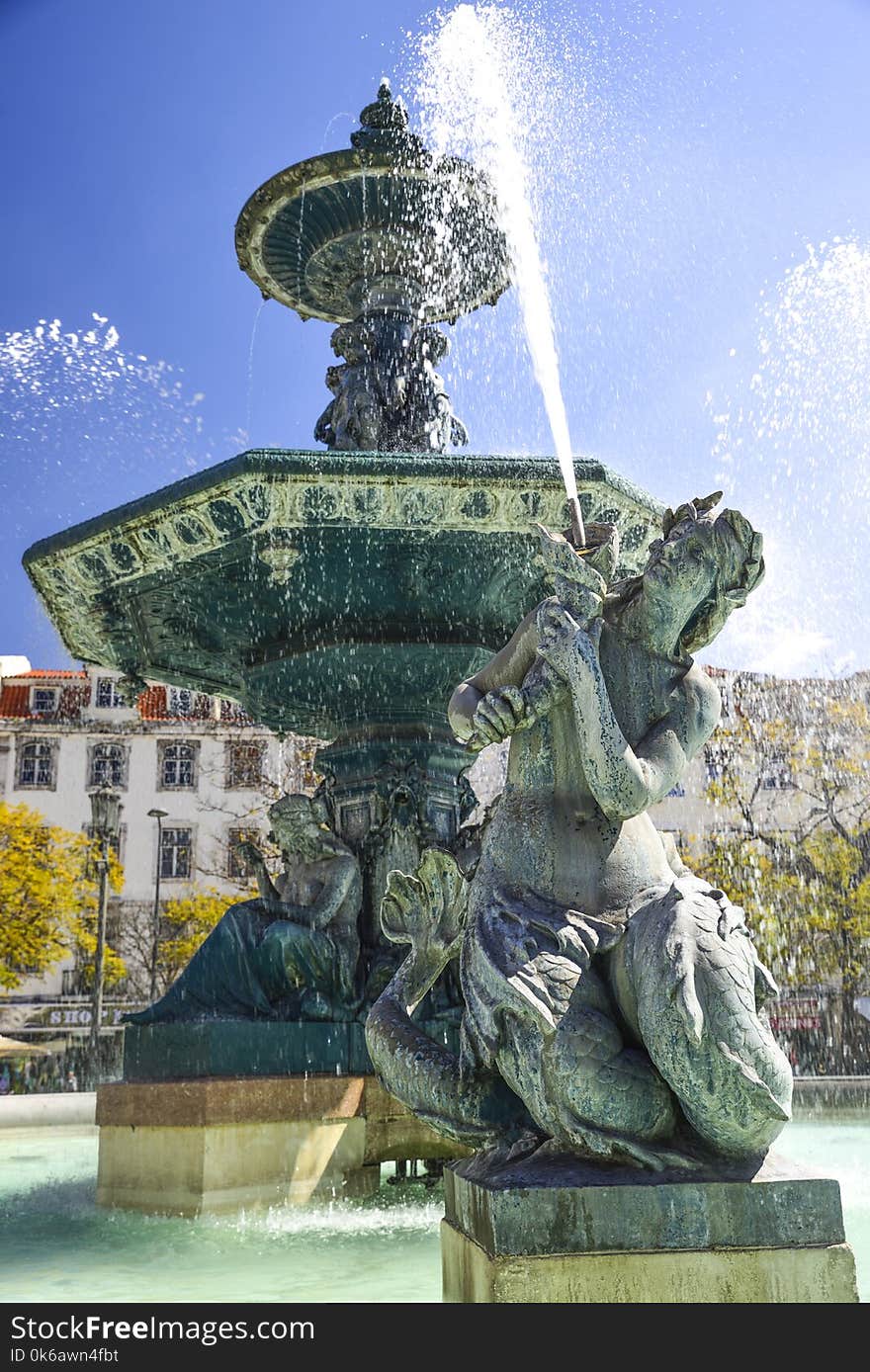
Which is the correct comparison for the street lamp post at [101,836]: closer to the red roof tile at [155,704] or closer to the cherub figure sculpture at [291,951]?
the cherub figure sculpture at [291,951]

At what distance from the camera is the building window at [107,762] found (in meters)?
43.4

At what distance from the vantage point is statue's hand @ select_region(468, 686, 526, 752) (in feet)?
10.1

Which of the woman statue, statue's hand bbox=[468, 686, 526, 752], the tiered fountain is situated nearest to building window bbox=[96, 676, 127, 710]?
the tiered fountain

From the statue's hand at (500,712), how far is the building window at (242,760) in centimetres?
3919

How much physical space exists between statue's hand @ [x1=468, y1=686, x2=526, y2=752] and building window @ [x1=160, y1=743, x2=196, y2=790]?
4104cm

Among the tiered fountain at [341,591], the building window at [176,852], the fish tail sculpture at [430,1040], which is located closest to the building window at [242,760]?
the building window at [176,852]

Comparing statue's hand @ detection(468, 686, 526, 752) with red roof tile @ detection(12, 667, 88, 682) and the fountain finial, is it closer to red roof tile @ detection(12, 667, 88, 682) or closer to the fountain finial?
the fountain finial

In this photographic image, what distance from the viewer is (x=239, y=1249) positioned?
4734 mm

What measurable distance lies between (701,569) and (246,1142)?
3975 millimetres

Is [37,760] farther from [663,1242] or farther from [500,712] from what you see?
[663,1242]

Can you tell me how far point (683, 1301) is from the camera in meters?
2.52

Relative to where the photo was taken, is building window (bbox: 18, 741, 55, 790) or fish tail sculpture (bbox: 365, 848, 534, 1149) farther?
building window (bbox: 18, 741, 55, 790)

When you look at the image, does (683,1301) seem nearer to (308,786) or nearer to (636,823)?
(636,823)

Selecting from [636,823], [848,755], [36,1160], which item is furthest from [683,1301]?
[848,755]
